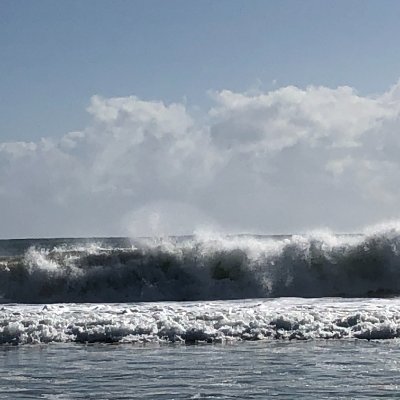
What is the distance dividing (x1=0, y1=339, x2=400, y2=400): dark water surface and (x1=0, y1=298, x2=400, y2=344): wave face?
0.73m

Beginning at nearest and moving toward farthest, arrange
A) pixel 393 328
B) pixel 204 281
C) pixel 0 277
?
pixel 393 328 < pixel 204 281 < pixel 0 277

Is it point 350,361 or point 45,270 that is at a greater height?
point 45,270

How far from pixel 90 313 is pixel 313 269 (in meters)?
12.7

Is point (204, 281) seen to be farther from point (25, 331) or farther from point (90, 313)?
point (25, 331)

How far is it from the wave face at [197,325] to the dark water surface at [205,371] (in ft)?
2.41

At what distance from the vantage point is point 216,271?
31.7 m

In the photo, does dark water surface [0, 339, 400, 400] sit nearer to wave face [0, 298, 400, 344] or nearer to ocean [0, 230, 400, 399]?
ocean [0, 230, 400, 399]

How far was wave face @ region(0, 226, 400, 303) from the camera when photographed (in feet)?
99.3

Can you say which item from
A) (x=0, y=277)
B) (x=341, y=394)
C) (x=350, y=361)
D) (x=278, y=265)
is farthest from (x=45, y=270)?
(x=341, y=394)

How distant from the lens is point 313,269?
3134cm

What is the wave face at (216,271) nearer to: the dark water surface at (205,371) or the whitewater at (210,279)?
the whitewater at (210,279)

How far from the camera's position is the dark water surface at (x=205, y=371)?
1241cm

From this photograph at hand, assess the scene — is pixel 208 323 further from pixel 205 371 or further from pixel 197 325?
pixel 205 371

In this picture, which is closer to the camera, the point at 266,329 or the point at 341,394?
the point at 341,394
